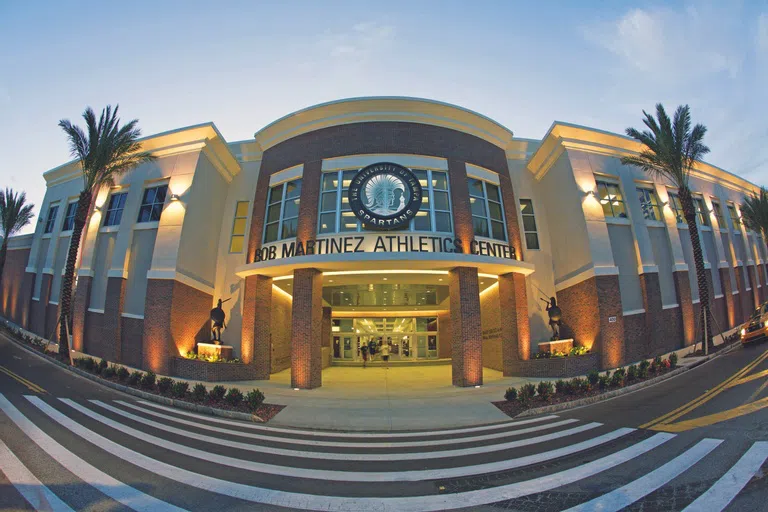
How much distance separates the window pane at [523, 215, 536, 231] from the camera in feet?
73.2

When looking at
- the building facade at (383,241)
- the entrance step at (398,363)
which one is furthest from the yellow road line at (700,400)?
the entrance step at (398,363)

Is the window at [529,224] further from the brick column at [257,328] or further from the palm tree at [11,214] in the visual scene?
the palm tree at [11,214]

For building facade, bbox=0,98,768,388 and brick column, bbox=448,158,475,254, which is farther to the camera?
brick column, bbox=448,158,475,254

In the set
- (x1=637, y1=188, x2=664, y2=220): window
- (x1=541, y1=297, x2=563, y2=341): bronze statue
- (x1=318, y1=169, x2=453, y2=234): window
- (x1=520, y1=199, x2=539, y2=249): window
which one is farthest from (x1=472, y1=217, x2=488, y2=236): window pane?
(x1=637, y1=188, x2=664, y2=220): window

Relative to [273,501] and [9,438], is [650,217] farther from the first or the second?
[9,438]

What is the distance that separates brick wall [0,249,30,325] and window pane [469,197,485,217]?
3617 cm

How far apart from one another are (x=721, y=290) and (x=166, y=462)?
3498 centimetres

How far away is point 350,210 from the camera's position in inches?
714

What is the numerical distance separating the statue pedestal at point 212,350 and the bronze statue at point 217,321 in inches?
14.2

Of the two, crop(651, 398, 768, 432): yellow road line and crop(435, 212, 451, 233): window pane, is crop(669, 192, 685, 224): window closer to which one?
crop(435, 212, 451, 233): window pane

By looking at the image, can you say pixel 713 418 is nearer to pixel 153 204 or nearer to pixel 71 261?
pixel 153 204

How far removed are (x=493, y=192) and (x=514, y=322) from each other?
7880 millimetres

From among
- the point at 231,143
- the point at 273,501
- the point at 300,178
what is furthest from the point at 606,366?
the point at 231,143

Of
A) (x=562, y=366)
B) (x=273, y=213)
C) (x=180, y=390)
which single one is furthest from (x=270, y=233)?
(x=562, y=366)
